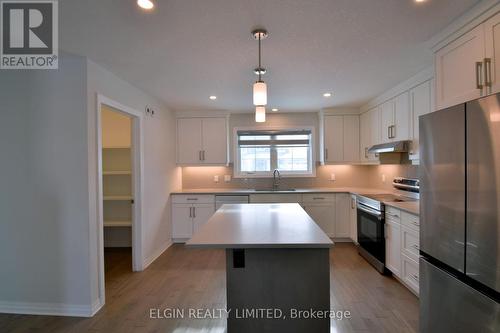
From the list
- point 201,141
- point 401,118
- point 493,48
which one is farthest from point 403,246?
point 201,141

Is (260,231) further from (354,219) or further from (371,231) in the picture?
(354,219)

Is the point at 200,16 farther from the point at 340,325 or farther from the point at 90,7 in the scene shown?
the point at 340,325

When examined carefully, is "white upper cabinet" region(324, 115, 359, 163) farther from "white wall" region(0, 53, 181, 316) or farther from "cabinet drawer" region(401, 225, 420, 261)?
"white wall" region(0, 53, 181, 316)

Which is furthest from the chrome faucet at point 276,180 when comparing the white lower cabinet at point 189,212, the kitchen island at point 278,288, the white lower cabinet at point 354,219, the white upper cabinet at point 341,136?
the kitchen island at point 278,288

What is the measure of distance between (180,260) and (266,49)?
→ 3.09m

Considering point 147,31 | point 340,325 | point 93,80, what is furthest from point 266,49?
point 340,325

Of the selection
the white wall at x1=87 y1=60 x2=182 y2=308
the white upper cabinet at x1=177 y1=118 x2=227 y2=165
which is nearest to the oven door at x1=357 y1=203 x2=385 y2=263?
the white upper cabinet at x1=177 y1=118 x2=227 y2=165

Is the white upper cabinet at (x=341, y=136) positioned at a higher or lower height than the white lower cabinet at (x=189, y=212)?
higher

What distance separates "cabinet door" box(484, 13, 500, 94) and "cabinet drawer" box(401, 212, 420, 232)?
4.33ft

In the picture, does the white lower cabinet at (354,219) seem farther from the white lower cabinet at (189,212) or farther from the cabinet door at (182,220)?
the cabinet door at (182,220)

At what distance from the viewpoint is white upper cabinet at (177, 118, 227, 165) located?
15.4ft

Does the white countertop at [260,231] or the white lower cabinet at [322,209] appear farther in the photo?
the white lower cabinet at [322,209]

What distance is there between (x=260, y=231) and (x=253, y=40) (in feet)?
4.97

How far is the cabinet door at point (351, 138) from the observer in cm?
457
